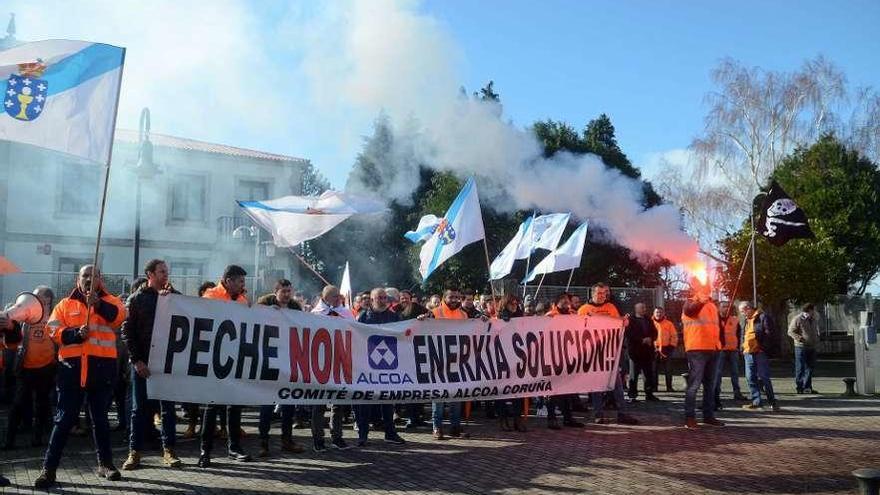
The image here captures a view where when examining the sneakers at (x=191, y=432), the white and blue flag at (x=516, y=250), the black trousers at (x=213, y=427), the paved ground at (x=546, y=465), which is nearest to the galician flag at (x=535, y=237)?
the white and blue flag at (x=516, y=250)

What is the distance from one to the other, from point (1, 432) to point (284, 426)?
180 inches

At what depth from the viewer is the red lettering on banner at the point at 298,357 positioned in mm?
8484

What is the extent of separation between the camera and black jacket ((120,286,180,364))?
7582mm

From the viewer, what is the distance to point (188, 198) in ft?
110

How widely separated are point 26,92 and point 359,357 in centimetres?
430

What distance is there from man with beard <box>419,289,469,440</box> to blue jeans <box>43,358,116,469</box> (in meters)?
3.65

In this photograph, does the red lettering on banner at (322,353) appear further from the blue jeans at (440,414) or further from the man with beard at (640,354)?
the man with beard at (640,354)

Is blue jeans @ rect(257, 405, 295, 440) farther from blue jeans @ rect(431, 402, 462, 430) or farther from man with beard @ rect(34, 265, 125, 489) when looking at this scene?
blue jeans @ rect(431, 402, 462, 430)

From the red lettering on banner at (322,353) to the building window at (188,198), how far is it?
25.9 metres

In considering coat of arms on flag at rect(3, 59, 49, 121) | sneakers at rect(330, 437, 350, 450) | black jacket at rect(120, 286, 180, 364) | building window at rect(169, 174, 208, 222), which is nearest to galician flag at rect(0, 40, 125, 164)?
coat of arms on flag at rect(3, 59, 49, 121)

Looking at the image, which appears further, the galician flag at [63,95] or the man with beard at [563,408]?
the man with beard at [563,408]

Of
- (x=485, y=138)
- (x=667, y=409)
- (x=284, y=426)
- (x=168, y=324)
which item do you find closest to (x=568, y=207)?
(x=485, y=138)

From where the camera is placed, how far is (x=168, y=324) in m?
7.75

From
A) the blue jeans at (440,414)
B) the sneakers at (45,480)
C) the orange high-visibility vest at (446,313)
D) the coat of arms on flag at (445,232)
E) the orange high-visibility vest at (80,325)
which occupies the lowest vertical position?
the sneakers at (45,480)
